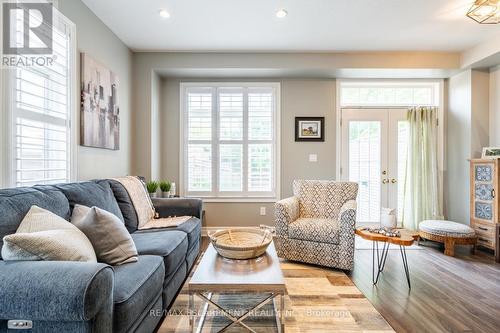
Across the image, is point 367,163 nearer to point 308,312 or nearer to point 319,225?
point 319,225

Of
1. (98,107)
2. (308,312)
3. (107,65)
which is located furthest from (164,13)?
(308,312)

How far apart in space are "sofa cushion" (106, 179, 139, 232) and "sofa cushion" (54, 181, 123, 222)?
3.1 inches

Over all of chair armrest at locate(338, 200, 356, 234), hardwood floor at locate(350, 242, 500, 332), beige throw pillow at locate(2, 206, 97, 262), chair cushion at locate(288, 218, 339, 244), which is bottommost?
hardwood floor at locate(350, 242, 500, 332)

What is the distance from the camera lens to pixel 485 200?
10.6 feet

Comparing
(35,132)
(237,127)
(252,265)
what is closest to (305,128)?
(237,127)

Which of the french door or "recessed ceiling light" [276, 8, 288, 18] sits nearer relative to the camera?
"recessed ceiling light" [276, 8, 288, 18]

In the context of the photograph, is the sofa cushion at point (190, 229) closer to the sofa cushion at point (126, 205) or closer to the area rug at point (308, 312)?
the sofa cushion at point (126, 205)

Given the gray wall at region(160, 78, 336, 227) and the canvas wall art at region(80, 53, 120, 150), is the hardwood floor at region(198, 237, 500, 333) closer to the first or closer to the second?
the gray wall at region(160, 78, 336, 227)

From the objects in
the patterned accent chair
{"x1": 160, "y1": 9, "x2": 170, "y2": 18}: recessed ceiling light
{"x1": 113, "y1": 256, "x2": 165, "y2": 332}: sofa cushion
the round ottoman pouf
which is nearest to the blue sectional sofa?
{"x1": 113, "y1": 256, "x2": 165, "y2": 332}: sofa cushion

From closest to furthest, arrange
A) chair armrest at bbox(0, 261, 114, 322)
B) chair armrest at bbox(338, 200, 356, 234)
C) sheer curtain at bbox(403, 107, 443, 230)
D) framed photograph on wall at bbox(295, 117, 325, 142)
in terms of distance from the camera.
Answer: chair armrest at bbox(0, 261, 114, 322), chair armrest at bbox(338, 200, 356, 234), sheer curtain at bbox(403, 107, 443, 230), framed photograph on wall at bbox(295, 117, 325, 142)

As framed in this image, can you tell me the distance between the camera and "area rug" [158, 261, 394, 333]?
178cm

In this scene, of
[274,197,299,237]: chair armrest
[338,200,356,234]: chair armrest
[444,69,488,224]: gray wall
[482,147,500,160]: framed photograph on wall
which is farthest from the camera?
[444,69,488,224]: gray wall

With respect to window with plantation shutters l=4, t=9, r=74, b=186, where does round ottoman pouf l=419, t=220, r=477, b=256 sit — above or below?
below

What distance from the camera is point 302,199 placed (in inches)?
130
